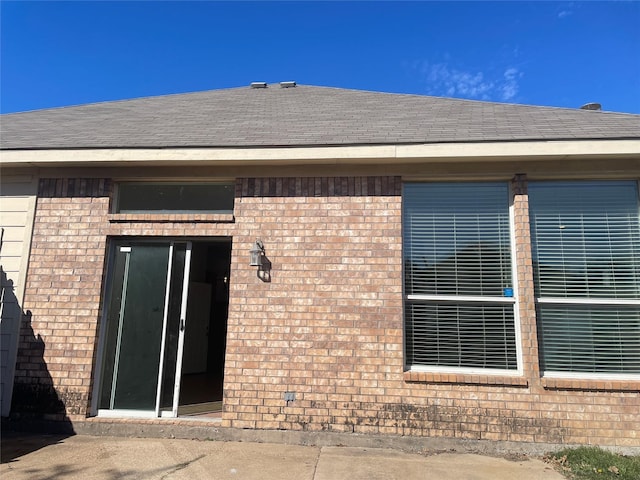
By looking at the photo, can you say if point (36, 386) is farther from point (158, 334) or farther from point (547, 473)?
point (547, 473)

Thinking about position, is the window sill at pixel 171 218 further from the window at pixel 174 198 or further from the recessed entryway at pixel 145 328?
the recessed entryway at pixel 145 328

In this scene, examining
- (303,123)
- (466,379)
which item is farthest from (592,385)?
(303,123)

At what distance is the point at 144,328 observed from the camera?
5.72 metres

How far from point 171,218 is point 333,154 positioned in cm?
231

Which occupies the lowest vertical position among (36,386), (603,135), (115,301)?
(36,386)

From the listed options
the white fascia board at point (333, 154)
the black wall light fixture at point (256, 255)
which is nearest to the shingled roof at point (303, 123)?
the white fascia board at point (333, 154)

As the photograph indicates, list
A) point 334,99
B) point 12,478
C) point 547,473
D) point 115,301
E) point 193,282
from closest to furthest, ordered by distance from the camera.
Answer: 1. point 12,478
2. point 547,473
3. point 115,301
4. point 334,99
5. point 193,282

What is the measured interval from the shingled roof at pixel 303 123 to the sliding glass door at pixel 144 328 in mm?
1503

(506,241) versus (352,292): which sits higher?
(506,241)

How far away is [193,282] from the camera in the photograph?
10.5 m

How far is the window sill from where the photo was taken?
5.67m

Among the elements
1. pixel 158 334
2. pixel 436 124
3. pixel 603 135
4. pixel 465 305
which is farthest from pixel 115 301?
pixel 603 135

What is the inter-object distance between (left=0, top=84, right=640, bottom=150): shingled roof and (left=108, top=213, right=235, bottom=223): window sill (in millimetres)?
906

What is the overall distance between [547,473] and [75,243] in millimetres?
6173
